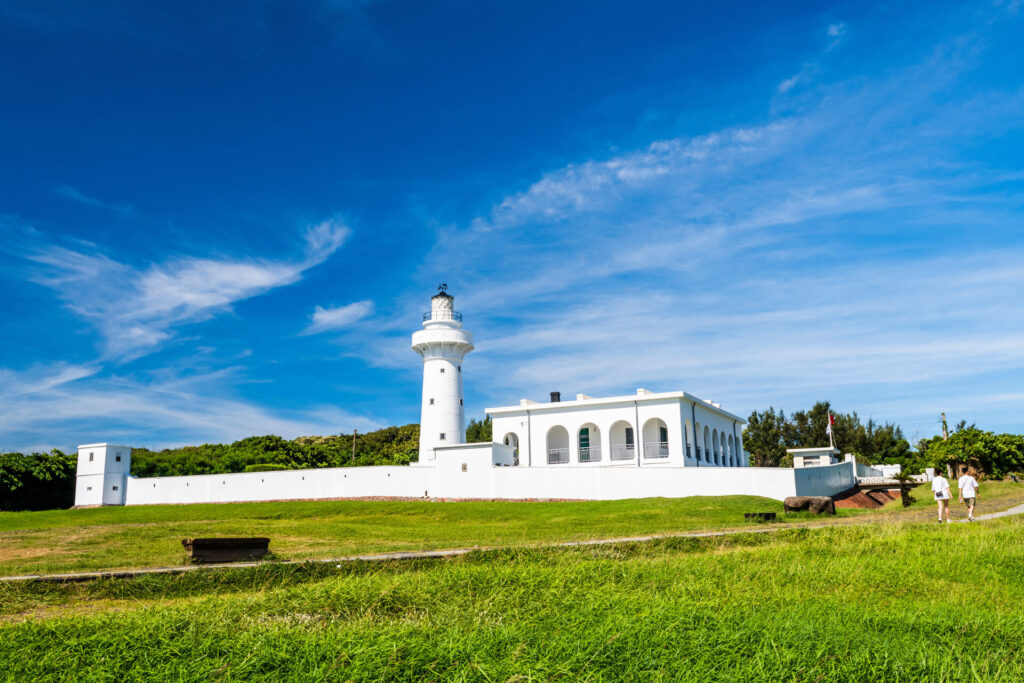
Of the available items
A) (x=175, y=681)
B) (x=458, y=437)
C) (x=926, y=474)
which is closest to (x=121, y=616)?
(x=175, y=681)

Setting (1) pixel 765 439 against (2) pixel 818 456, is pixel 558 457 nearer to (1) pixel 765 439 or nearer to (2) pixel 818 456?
(2) pixel 818 456

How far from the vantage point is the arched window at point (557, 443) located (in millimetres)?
33781

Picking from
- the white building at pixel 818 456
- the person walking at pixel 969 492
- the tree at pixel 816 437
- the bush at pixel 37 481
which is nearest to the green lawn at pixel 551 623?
the person walking at pixel 969 492

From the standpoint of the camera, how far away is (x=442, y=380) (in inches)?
1368

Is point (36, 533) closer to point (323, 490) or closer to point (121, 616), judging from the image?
point (323, 490)

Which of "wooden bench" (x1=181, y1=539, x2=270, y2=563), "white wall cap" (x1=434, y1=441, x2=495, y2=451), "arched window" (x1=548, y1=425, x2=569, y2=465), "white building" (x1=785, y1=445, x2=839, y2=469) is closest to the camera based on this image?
"wooden bench" (x1=181, y1=539, x2=270, y2=563)

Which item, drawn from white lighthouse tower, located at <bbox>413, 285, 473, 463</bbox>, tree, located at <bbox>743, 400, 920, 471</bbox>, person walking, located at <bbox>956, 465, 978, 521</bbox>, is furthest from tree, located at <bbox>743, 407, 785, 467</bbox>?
person walking, located at <bbox>956, 465, 978, 521</bbox>

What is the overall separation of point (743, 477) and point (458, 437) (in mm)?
13849

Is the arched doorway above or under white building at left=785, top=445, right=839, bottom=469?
above

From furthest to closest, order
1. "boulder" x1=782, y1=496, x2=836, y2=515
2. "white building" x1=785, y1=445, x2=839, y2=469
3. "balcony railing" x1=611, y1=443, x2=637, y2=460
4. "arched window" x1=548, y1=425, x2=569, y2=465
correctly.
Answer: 1. "arched window" x1=548, y1=425, x2=569, y2=465
2. "white building" x1=785, y1=445, x2=839, y2=469
3. "balcony railing" x1=611, y1=443, x2=637, y2=460
4. "boulder" x1=782, y1=496, x2=836, y2=515

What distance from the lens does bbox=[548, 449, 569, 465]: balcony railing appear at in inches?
1323

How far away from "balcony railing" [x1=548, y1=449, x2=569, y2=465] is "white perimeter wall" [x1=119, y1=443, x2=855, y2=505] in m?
3.82

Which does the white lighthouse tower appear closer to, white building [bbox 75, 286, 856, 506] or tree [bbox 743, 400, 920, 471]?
white building [bbox 75, 286, 856, 506]

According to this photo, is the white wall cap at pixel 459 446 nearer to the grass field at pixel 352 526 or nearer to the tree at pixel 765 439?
the grass field at pixel 352 526
